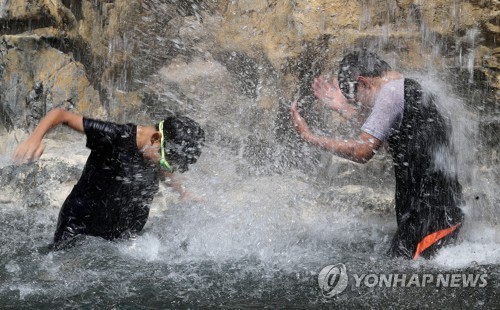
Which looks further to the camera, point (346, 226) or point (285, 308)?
point (346, 226)

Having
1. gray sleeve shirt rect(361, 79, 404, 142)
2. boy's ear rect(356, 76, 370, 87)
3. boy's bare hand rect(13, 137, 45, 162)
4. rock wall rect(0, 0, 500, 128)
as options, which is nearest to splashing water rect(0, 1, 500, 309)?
rock wall rect(0, 0, 500, 128)

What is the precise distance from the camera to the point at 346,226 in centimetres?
497

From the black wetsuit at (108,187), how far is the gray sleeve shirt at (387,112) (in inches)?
54.5

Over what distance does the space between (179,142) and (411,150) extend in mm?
1344

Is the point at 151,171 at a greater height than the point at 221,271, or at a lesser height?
greater

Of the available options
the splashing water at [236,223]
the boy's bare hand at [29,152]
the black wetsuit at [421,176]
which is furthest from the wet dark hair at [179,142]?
the black wetsuit at [421,176]

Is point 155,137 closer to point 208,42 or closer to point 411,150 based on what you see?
point 411,150

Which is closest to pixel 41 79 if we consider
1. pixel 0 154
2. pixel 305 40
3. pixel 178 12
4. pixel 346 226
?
pixel 0 154

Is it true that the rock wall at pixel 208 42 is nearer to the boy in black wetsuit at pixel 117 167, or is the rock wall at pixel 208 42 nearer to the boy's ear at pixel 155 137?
the boy in black wetsuit at pixel 117 167

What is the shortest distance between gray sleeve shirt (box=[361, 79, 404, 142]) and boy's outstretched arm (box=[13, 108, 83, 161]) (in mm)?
1674

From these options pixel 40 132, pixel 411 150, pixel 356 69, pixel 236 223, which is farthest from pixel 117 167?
pixel 411 150

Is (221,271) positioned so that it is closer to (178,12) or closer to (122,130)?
(122,130)

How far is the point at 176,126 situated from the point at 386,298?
1.55 metres

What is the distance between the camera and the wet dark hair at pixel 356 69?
3.89 metres
